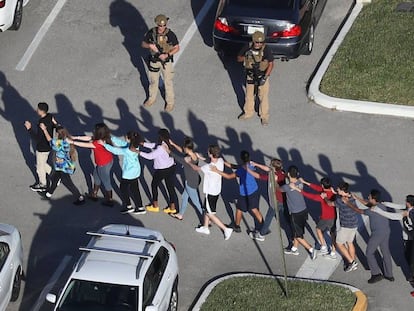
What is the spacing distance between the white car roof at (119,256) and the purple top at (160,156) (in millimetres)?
1526

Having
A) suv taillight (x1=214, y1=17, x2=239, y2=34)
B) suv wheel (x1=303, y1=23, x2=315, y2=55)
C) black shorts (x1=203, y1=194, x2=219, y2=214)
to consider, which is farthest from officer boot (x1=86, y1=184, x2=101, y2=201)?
suv wheel (x1=303, y1=23, x2=315, y2=55)

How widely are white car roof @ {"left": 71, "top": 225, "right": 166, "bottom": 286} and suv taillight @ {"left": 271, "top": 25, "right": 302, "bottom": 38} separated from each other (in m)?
5.85

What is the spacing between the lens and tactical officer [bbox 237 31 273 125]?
57.8ft

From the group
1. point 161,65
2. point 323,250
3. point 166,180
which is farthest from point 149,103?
point 323,250

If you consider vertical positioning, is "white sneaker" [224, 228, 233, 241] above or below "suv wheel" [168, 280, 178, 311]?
below

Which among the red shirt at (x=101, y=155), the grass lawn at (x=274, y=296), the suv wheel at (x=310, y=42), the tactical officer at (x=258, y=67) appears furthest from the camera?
the suv wheel at (x=310, y=42)

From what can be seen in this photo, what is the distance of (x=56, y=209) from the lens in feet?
54.3

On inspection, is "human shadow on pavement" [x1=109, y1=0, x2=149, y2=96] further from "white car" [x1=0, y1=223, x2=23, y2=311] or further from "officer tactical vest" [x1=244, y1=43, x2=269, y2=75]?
"white car" [x1=0, y1=223, x2=23, y2=311]

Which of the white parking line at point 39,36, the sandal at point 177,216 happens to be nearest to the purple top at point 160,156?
the sandal at point 177,216

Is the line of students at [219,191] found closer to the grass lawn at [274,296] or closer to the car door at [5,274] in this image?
the grass lawn at [274,296]

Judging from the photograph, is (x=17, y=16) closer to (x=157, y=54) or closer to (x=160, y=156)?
(x=157, y=54)

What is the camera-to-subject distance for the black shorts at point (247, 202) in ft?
51.0

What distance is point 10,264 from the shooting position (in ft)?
46.4

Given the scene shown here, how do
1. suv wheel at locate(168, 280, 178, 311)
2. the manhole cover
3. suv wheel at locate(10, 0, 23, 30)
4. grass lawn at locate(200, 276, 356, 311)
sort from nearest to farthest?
suv wheel at locate(168, 280, 178, 311)
grass lawn at locate(200, 276, 356, 311)
suv wheel at locate(10, 0, 23, 30)
the manhole cover
